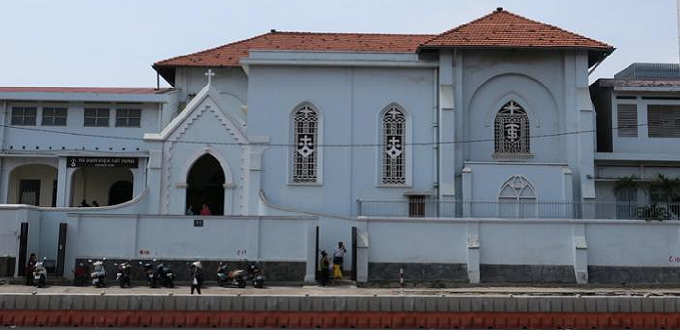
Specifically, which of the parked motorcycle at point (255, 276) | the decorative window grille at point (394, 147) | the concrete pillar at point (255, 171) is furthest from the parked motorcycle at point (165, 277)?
the decorative window grille at point (394, 147)

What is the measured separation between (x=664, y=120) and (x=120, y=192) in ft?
80.0

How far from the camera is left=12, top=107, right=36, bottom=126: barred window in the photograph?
33.2 metres

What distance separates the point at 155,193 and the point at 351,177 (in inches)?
311

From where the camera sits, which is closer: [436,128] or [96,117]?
[436,128]

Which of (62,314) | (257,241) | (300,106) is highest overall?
(300,106)

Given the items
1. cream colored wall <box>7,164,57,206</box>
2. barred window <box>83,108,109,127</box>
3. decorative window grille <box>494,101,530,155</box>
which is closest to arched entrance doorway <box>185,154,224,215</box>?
barred window <box>83,108,109,127</box>

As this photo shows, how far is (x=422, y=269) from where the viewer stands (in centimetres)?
2656

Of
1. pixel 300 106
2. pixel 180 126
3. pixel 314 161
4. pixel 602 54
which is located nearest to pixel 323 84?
pixel 300 106

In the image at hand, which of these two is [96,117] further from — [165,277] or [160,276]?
[165,277]

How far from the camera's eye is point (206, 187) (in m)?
30.9

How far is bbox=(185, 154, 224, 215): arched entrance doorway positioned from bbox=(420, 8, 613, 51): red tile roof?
989cm

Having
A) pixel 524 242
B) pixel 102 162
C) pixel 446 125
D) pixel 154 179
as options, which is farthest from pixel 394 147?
pixel 102 162

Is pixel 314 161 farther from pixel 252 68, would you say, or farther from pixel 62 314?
pixel 62 314

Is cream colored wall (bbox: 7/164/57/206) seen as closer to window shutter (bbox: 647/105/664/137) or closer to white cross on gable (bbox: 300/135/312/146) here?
white cross on gable (bbox: 300/135/312/146)
